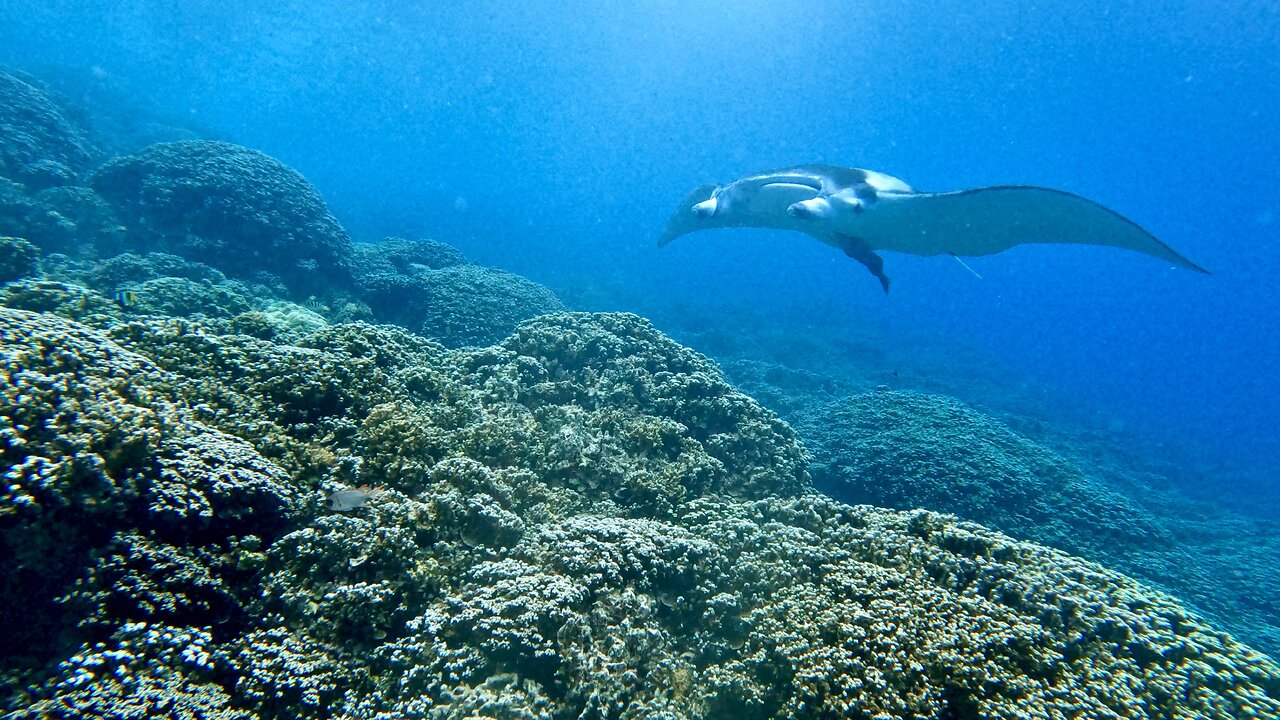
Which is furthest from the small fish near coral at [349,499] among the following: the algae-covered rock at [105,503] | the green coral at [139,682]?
the green coral at [139,682]

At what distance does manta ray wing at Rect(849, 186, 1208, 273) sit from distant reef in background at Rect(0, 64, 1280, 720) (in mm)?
3173

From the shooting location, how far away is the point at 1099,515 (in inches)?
321

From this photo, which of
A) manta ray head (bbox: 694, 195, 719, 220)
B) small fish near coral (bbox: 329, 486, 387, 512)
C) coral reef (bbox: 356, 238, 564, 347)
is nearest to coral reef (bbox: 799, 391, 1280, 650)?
manta ray head (bbox: 694, 195, 719, 220)

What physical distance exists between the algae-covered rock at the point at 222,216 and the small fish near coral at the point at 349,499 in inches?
323

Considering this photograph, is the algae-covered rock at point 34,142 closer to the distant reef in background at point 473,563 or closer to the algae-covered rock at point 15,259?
the algae-covered rock at point 15,259

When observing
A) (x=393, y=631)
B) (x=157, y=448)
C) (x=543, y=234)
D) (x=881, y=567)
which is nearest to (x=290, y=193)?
(x=157, y=448)

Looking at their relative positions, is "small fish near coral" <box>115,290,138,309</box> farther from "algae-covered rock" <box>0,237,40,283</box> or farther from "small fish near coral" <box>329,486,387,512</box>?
"small fish near coral" <box>329,486,387,512</box>

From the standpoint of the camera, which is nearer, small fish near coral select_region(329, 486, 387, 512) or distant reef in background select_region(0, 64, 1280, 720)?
distant reef in background select_region(0, 64, 1280, 720)

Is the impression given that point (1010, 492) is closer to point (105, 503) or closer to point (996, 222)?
point (996, 222)

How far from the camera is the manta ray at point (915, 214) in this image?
5.22 metres

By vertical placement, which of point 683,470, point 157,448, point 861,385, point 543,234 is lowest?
point 157,448

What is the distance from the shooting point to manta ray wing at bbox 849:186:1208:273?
202 inches

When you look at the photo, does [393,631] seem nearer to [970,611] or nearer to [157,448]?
[157,448]

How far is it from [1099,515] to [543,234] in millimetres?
45682
